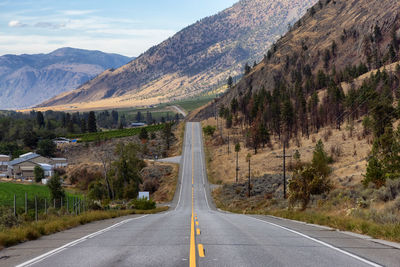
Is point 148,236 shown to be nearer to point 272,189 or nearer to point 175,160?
point 272,189

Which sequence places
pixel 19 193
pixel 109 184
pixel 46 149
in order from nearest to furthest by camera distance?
pixel 19 193
pixel 109 184
pixel 46 149

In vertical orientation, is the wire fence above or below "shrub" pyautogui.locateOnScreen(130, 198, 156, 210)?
above

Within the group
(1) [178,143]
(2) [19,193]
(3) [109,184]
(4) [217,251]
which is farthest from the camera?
(1) [178,143]

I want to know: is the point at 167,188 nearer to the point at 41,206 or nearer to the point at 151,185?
the point at 151,185

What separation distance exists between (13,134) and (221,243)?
681 ft

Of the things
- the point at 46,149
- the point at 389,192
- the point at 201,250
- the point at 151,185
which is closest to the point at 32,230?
the point at 201,250

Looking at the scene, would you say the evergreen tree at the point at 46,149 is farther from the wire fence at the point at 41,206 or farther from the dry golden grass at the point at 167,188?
the wire fence at the point at 41,206

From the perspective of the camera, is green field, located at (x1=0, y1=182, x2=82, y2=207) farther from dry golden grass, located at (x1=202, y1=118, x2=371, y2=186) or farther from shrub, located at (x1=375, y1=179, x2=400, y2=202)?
shrub, located at (x1=375, y1=179, x2=400, y2=202)

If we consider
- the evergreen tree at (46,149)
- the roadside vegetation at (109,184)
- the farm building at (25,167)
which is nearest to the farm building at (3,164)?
the farm building at (25,167)

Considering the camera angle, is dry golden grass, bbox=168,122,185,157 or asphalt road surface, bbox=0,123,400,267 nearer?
asphalt road surface, bbox=0,123,400,267

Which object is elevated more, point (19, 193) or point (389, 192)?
point (389, 192)

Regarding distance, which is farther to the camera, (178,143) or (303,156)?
(178,143)

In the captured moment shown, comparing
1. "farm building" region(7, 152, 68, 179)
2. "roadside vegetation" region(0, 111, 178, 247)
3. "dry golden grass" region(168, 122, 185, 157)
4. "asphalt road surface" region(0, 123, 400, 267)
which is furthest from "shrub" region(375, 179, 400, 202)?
"farm building" region(7, 152, 68, 179)

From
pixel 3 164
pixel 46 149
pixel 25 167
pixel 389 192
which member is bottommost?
pixel 25 167
